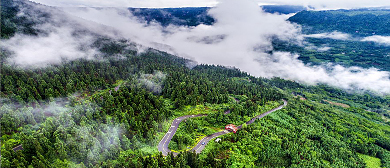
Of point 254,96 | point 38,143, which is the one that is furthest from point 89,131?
point 254,96

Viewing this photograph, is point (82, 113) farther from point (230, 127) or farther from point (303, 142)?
point (303, 142)

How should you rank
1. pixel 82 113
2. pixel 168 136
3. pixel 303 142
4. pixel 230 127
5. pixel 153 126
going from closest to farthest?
pixel 82 113 < pixel 168 136 < pixel 153 126 < pixel 230 127 < pixel 303 142

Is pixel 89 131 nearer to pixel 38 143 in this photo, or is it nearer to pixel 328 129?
pixel 38 143

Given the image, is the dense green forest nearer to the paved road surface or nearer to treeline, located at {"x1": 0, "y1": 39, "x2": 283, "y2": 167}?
treeline, located at {"x1": 0, "y1": 39, "x2": 283, "y2": 167}

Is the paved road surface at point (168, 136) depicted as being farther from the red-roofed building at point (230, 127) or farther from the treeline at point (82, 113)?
the red-roofed building at point (230, 127)

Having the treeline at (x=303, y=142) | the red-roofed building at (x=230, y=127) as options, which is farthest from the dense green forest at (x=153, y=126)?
the red-roofed building at (x=230, y=127)

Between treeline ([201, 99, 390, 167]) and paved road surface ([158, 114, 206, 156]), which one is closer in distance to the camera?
paved road surface ([158, 114, 206, 156])

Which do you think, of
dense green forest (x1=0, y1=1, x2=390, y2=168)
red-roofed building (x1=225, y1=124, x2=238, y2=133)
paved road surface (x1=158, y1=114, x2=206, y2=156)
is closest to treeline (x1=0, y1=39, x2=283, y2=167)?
dense green forest (x1=0, y1=1, x2=390, y2=168)

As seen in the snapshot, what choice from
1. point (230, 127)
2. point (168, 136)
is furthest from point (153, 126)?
point (230, 127)
